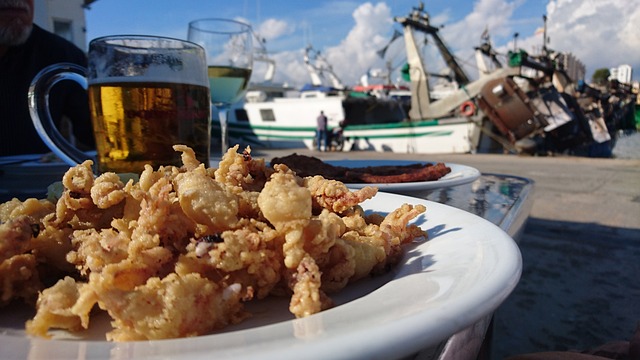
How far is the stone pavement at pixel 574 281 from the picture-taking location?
6.87ft

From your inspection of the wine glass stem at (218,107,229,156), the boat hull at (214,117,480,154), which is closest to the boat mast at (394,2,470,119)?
the boat hull at (214,117,480,154)

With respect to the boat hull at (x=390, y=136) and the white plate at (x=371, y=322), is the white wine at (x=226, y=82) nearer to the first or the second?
the white plate at (x=371, y=322)

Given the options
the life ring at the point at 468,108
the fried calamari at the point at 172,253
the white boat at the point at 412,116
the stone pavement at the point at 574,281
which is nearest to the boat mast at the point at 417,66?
the white boat at the point at 412,116

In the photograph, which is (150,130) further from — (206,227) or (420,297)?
(420,297)

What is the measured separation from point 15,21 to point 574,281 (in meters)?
3.71

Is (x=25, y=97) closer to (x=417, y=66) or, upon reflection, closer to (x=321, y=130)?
(x=321, y=130)

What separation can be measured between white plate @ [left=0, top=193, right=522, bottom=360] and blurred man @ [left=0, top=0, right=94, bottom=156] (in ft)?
9.28

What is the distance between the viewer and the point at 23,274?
54 centimetres

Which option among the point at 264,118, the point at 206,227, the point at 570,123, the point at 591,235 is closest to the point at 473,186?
the point at 206,227

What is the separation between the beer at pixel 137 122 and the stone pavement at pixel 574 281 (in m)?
0.27

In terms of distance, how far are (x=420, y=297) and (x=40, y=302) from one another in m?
0.40

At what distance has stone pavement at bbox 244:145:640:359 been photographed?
82.4 inches

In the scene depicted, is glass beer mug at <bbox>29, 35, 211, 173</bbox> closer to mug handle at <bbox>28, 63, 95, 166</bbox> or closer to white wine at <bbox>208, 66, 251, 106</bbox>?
mug handle at <bbox>28, 63, 95, 166</bbox>

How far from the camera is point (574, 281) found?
9.01 feet
